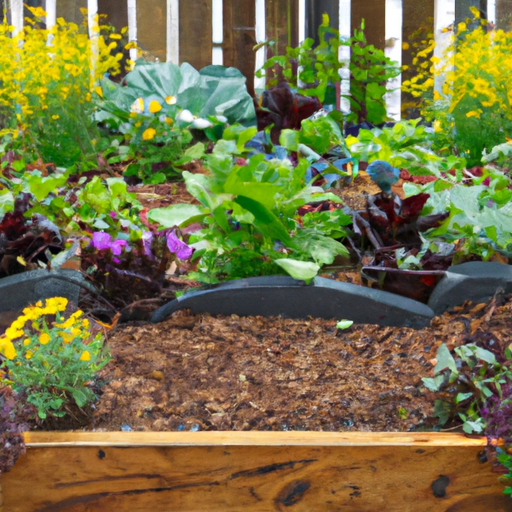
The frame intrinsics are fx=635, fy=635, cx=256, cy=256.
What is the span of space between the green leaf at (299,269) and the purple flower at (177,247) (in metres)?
0.31

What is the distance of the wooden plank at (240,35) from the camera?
3891 mm

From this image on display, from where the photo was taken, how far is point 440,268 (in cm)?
168

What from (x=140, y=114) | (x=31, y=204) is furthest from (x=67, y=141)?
(x=31, y=204)

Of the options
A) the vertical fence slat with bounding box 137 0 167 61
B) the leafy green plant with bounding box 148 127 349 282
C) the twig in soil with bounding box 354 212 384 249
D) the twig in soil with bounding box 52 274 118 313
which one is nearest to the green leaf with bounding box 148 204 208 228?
the leafy green plant with bounding box 148 127 349 282

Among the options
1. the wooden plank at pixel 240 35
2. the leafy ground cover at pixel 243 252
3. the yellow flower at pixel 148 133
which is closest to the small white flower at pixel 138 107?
the leafy ground cover at pixel 243 252

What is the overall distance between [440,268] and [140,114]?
1.94m

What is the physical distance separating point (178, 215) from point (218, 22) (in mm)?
2590

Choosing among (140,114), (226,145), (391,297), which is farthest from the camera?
(140,114)

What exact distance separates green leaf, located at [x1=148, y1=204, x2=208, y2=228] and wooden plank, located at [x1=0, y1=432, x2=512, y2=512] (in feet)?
2.37

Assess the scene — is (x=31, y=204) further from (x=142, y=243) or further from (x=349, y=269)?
(x=349, y=269)

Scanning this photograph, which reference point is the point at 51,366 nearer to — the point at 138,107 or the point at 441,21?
the point at 138,107

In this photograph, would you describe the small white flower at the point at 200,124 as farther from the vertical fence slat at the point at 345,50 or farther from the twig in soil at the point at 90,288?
the twig in soil at the point at 90,288

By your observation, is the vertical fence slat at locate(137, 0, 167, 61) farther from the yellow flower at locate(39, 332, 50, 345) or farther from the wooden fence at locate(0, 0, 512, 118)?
the yellow flower at locate(39, 332, 50, 345)

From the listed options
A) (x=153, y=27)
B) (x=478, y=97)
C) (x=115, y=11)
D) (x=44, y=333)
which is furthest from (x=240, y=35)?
(x=44, y=333)
